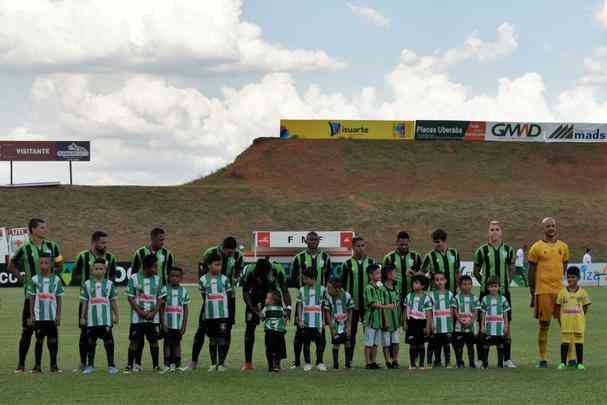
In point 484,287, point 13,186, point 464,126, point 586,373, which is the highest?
point 464,126

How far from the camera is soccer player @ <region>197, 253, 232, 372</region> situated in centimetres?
1479

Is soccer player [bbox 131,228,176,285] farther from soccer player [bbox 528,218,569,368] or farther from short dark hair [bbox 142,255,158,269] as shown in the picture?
soccer player [bbox 528,218,569,368]

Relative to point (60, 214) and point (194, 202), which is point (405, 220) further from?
point (60, 214)

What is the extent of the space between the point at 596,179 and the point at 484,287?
7121 cm

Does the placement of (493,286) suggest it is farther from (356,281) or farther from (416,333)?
(356,281)

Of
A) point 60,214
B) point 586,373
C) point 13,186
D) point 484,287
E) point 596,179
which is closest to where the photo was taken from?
point 586,373

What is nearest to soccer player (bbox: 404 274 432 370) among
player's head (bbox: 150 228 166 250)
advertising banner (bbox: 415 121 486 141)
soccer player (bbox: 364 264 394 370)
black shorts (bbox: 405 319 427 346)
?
black shorts (bbox: 405 319 427 346)

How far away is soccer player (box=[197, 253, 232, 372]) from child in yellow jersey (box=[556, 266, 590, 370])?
4.66 meters

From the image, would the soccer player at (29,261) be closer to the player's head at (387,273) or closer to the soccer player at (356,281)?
the soccer player at (356,281)

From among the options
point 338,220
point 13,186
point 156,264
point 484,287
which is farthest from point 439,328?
point 13,186

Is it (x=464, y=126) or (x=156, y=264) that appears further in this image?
(x=464, y=126)

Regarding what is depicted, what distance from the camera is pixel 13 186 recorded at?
7500 centimetres

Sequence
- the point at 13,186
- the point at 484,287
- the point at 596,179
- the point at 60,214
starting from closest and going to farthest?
the point at 484,287 < the point at 60,214 < the point at 13,186 < the point at 596,179

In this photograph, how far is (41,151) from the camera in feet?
255
